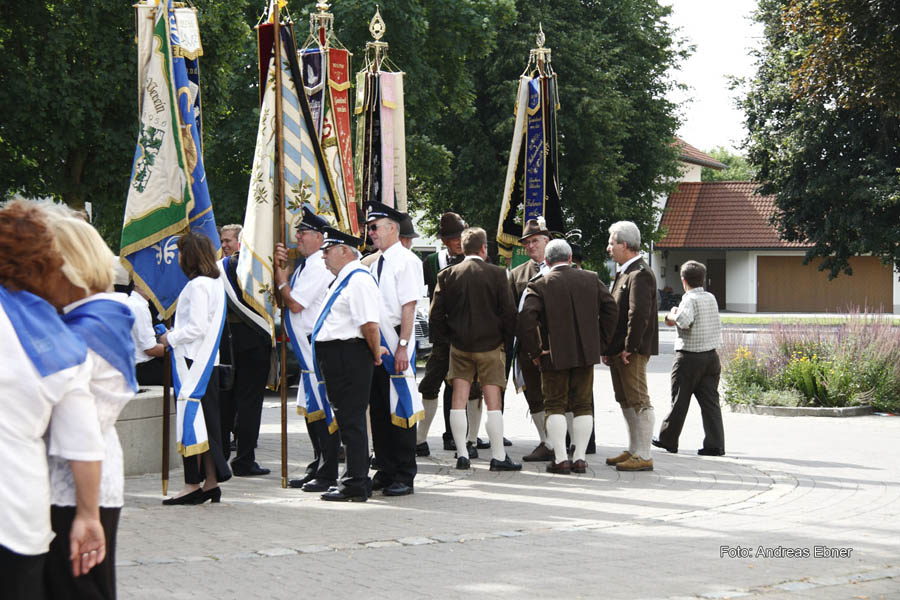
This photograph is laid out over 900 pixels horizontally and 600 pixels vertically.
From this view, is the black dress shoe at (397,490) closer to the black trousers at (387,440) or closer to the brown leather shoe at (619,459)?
the black trousers at (387,440)

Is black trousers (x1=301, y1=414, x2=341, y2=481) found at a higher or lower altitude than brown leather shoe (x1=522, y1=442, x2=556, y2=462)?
higher

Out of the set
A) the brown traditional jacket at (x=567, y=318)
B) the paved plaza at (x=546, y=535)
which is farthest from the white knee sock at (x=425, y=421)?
the brown traditional jacket at (x=567, y=318)

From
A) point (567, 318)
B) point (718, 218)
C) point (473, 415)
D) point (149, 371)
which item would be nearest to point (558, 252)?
point (567, 318)

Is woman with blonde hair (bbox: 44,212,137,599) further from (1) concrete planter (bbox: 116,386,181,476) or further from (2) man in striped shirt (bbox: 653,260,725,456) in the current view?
(2) man in striped shirt (bbox: 653,260,725,456)

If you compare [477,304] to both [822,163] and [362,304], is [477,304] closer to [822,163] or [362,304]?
[362,304]

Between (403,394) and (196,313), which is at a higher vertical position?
(196,313)

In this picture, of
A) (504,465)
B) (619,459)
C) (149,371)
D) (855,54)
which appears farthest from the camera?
(855,54)

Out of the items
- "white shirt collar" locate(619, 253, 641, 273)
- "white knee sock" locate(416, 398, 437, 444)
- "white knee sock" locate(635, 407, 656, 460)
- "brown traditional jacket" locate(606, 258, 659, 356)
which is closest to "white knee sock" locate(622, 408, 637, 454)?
"white knee sock" locate(635, 407, 656, 460)

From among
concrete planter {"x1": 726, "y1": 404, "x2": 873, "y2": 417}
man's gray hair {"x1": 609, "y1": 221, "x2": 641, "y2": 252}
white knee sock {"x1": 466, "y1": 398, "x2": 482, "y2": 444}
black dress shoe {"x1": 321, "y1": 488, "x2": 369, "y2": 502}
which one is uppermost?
man's gray hair {"x1": 609, "y1": 221, "x2": 641, "y2": 252}

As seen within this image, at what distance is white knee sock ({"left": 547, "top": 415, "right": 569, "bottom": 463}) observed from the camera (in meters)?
9.41

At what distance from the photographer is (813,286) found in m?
58.4

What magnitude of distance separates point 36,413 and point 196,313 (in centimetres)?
472

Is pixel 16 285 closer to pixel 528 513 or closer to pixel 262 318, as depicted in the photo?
pixel 528 513

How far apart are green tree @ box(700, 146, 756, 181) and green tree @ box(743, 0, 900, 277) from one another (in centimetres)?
5461
